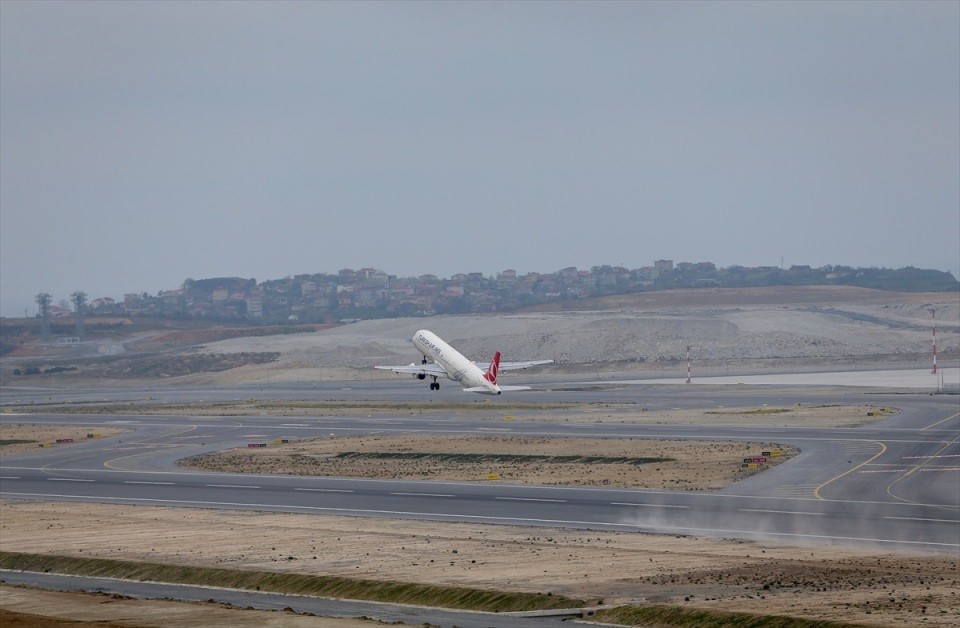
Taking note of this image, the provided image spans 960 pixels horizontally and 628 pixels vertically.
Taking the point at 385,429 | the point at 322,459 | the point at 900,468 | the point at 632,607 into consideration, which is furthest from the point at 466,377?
the point at 632,607

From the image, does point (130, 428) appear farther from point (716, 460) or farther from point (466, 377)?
point (716, 460)

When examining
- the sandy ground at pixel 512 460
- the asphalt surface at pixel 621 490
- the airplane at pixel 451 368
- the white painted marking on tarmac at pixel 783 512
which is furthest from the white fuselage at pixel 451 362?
the white painted marking on tarmac at pixel 783 512

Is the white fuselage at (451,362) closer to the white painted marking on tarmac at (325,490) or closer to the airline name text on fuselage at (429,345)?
the airline name text on fuselage at (429,345)

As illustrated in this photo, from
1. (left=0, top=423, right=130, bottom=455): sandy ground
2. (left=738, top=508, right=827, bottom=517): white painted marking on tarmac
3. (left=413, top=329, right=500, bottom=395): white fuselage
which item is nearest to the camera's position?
(left=738, top=508, right=827, bottom=517): white painted marking on tarmac

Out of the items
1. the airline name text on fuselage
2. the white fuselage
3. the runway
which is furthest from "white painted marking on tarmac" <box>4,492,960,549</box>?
the airline name text on fuselage

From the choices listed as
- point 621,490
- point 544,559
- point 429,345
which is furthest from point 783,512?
point 429,345

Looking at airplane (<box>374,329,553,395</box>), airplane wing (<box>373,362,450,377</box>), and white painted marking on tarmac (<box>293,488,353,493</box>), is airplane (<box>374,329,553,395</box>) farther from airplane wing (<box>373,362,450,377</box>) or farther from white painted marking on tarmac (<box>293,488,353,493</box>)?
white painted marking on tarmac (<box>293,488,353,493</box>)
